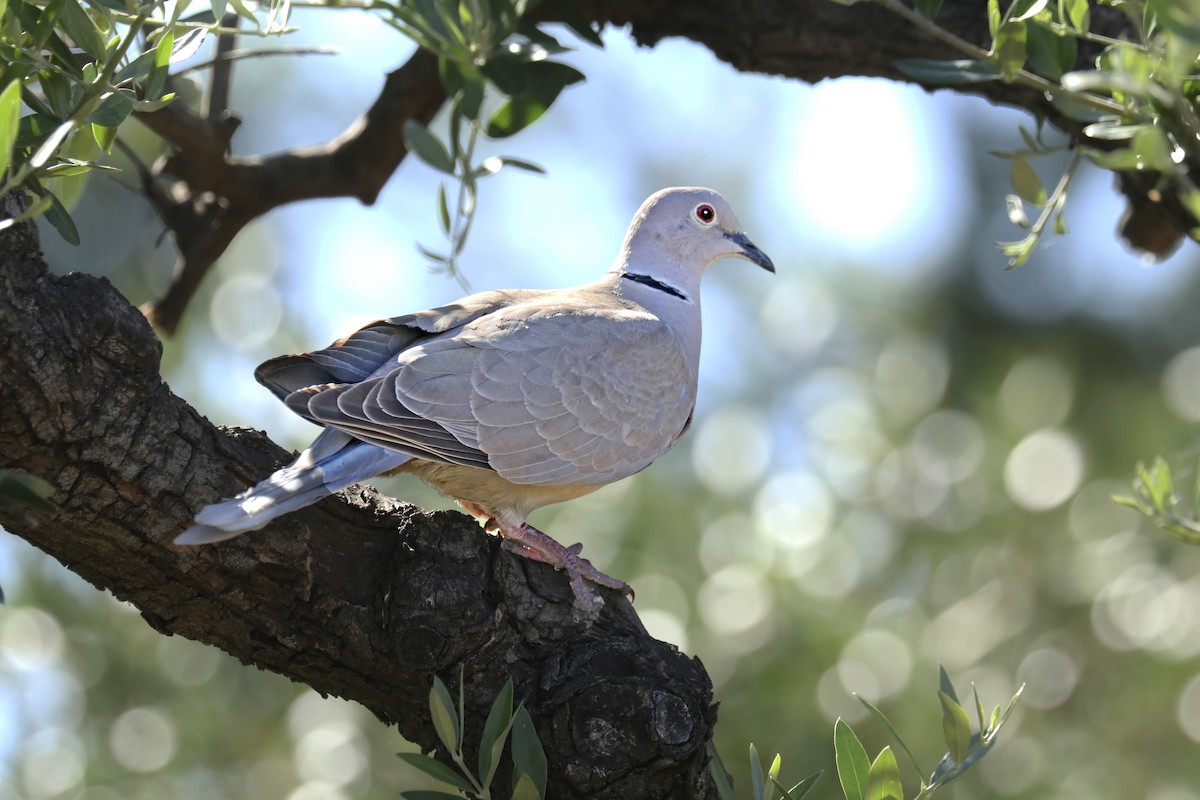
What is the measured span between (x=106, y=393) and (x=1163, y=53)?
168 cm

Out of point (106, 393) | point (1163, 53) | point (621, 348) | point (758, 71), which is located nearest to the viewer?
point (1163, 53)

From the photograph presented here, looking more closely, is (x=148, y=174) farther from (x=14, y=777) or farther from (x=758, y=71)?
(x=14, y=777)

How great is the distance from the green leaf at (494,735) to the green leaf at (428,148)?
3.79ft

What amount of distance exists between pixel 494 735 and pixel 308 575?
50cm

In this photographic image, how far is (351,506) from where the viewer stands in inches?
97.7

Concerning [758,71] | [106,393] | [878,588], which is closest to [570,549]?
[106,393]

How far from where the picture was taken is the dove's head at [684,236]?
3828 mm

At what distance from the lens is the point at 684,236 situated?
389 cm

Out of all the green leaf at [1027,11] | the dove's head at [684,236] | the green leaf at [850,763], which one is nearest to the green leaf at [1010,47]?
the green leaf at [1027,11]

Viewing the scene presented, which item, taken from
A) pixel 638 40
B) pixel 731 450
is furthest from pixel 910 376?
pixel 638 40

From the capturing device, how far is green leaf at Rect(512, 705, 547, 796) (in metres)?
2.09

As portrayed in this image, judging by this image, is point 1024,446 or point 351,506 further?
point 1024,446

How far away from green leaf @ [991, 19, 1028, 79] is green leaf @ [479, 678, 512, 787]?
132 cm

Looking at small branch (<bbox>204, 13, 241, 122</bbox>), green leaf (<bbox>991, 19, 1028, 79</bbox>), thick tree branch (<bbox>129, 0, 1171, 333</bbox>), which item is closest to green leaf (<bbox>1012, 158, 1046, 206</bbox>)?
green leaf (<bbox>991, 19, 1028, 79</bbox>)
